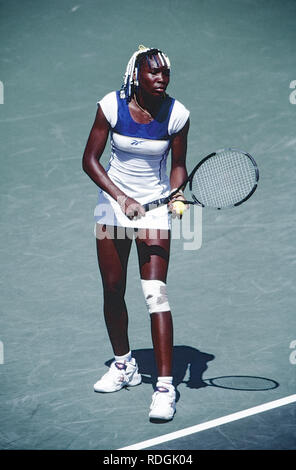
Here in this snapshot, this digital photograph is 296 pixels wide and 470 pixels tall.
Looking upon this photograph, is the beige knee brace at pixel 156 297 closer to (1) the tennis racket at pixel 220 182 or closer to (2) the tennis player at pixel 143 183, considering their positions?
(2) the tennis player at pixel 143 183

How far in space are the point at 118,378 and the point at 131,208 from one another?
1.42 meters

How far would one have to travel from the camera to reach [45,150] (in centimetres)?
1152

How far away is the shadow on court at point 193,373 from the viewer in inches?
280

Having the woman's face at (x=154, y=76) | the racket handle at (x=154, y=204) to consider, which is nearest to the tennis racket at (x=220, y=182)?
the racket handle at (x=154, y=204)

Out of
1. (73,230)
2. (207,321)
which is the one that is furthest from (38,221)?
(207,321)

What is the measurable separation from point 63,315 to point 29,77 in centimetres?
556

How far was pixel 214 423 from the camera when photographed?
21.4 feet

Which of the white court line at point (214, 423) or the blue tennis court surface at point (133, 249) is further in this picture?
the blue tennis court surface at point (133, 249)

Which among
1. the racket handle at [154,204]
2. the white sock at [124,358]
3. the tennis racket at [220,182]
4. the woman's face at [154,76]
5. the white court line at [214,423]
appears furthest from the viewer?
the white sock at [124,358]

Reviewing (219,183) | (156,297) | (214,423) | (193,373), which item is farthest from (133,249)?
(214,423)

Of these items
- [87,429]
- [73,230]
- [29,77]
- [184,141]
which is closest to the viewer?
[87,429]

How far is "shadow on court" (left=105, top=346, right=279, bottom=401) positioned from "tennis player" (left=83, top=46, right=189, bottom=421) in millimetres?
400

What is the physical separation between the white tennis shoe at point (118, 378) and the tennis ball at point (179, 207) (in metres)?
1.37

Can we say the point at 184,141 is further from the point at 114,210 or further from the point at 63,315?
the point at 63,315
